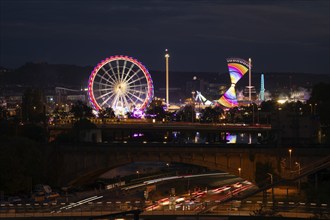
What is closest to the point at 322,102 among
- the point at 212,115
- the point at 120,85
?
the point at 120,85

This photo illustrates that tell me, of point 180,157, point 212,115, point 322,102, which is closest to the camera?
point 180,157

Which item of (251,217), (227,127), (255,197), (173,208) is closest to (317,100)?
(227,127)

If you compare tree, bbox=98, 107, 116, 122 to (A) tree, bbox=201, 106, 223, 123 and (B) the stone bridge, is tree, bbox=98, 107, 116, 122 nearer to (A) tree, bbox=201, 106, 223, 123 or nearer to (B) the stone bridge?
(A) tree, bbox=201, 106, 223, 123

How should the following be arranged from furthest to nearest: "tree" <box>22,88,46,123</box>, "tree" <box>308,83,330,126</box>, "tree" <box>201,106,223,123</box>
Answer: "tree" <box>201,106,223,123</box>, "tree" <box>22,88,46,123</box>, "tree" <box>308,83,330,126</box>

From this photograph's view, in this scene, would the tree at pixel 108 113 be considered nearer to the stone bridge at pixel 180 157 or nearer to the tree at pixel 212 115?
the tree at pixel 212 115

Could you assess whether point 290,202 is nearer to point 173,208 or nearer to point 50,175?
point 173,208

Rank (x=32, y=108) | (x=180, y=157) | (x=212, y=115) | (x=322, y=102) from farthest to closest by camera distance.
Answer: (x=212, y=115) < (x=32, y=108) < (x=322, y=102) < (x=180, y=157)

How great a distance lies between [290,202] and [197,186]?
82.1 ft

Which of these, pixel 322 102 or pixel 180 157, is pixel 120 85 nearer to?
pixel 322 102

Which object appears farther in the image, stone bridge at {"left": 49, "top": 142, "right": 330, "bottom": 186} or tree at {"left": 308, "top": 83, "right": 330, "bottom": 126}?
tree at {"left": 308, "top": 83, "right": 330, "bottom": 126}

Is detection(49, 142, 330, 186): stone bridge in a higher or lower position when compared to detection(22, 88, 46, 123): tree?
lower

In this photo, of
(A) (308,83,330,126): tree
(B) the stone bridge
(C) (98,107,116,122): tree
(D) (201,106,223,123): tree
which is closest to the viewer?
(B) the stone bridge

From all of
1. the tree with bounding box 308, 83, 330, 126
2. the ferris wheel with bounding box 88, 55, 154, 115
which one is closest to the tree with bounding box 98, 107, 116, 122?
the ferris wheel with bounding box 88, 55, 154, 115

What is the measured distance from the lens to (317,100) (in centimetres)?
11812
